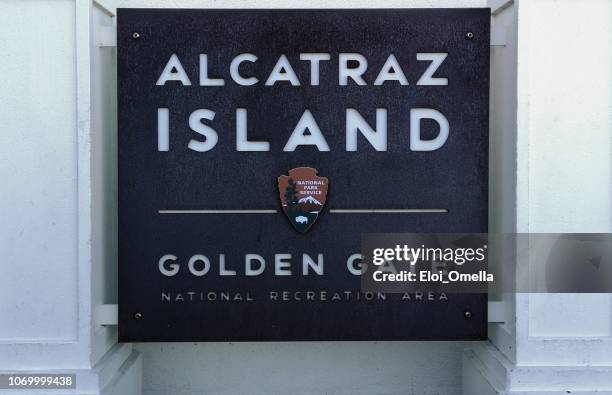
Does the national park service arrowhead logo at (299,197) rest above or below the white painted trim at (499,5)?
below

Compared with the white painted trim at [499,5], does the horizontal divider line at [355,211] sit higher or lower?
lower

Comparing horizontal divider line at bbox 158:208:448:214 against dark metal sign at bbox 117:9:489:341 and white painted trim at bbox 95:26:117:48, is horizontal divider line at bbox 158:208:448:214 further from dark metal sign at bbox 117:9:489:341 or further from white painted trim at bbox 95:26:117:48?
white painted trim at bbox 95:26:117:48

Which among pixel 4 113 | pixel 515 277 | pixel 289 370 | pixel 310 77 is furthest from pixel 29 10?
pixel 515 277

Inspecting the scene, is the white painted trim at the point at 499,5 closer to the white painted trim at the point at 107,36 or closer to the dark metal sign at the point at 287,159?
the dark metal sign at the point at 287,159

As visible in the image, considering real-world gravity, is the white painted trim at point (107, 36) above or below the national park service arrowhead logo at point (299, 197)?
above

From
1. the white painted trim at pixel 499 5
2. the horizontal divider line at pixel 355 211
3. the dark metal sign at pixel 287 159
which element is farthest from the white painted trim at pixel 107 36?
the white painted trim at pixel 499 5

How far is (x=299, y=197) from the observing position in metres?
3.43

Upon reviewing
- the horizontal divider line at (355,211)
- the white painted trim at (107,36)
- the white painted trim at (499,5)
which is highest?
the white painted trim at (499,5)

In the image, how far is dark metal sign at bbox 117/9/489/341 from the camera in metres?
3.43

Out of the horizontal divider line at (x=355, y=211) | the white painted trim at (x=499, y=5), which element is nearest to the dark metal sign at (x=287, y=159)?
the horizontal divider line at (x=355, y=211)

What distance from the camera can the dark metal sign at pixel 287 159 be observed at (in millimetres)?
3432

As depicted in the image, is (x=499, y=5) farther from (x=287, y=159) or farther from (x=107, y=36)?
(x=107, y=36)

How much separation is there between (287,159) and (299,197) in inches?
7.9

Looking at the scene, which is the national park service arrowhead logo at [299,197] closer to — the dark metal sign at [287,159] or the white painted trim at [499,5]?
the dark metal sign at [287,159]
